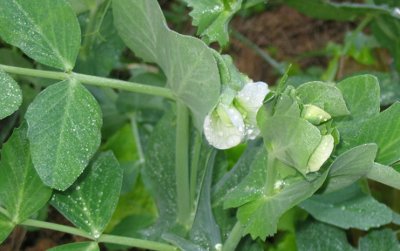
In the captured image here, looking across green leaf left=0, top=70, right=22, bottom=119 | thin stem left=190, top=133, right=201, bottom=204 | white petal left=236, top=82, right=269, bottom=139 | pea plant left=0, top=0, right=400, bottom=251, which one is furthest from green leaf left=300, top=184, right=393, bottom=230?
green leaf left=0, top=70, right=22, bottom=119

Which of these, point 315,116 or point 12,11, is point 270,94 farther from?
point 12,11

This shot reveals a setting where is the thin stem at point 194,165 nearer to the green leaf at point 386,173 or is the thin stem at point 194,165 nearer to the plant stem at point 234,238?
the plant stem at point 234,238

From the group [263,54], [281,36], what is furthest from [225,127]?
[281,36]

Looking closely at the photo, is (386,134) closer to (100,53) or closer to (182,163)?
(182,163)

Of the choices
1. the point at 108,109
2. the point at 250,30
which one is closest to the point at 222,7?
the point at 108,109

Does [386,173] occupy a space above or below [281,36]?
above
